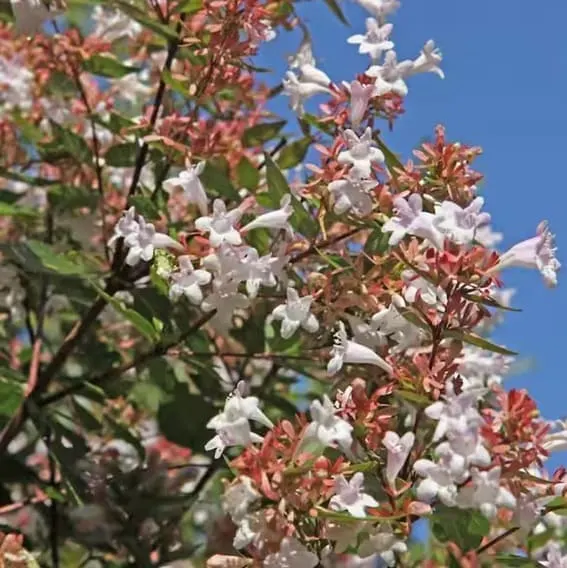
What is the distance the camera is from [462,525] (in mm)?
1313

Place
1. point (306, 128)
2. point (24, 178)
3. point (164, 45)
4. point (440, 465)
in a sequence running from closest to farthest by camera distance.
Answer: point (440, 465), point (306, 128), point (24, 178), point (164, 45)

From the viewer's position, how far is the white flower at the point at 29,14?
178 centimetres

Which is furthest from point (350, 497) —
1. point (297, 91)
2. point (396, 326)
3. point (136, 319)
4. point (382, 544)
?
point (297, 91)

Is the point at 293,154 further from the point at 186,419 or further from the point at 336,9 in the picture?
the point at 186,419

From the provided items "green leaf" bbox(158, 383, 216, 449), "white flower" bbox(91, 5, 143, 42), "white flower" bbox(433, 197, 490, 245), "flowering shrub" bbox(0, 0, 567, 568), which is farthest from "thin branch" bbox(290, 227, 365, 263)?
"white flower" bbox(91, 5, 143, 42)

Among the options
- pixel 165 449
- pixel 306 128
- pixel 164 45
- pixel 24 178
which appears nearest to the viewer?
pixel 306 128

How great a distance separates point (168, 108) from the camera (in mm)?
1925

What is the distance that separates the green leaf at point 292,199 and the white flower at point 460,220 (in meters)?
0.27

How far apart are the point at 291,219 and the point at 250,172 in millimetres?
328

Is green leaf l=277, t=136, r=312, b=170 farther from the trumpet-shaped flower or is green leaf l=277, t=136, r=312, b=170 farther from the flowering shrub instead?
the trumpet-shaped flower

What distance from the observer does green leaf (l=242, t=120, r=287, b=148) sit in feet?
6.77

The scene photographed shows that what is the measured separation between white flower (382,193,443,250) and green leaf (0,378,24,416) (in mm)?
750

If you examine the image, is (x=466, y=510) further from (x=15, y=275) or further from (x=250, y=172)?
(x=15, y=275)

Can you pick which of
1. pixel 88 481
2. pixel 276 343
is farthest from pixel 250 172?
pixel 88 481
